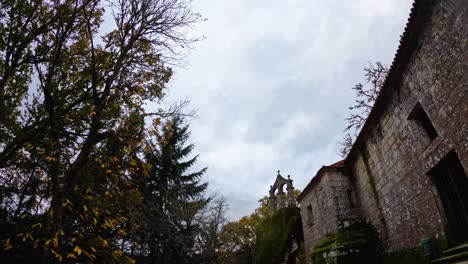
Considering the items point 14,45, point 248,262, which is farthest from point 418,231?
point 248,262

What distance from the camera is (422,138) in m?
7.45

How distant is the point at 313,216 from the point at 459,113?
9.81m

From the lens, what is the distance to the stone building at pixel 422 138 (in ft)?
19.0

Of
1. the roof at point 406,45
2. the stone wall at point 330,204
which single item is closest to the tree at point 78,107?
the roof at point 406,45

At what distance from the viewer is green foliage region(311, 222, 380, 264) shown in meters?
9.80

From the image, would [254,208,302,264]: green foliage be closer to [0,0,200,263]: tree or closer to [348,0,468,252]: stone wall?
[348,0,468,252]: stone wall

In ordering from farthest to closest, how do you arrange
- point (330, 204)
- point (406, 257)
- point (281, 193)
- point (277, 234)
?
point (281, 193) → point (277, 234) → point (330, 204) → point (406, 257)

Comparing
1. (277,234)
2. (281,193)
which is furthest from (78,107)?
(281,193)

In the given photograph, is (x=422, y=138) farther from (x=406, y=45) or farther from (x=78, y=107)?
(x=78, y=107)

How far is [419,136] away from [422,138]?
0.31 feet

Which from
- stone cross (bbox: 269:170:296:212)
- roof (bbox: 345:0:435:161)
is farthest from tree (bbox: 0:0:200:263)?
stone cross (bbox: 269:170:296:212)

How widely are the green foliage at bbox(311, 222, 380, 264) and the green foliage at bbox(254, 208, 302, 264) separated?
17.4ft

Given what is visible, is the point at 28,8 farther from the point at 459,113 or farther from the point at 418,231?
the point at 418,231

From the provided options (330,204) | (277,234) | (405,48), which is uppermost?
(405,48)
